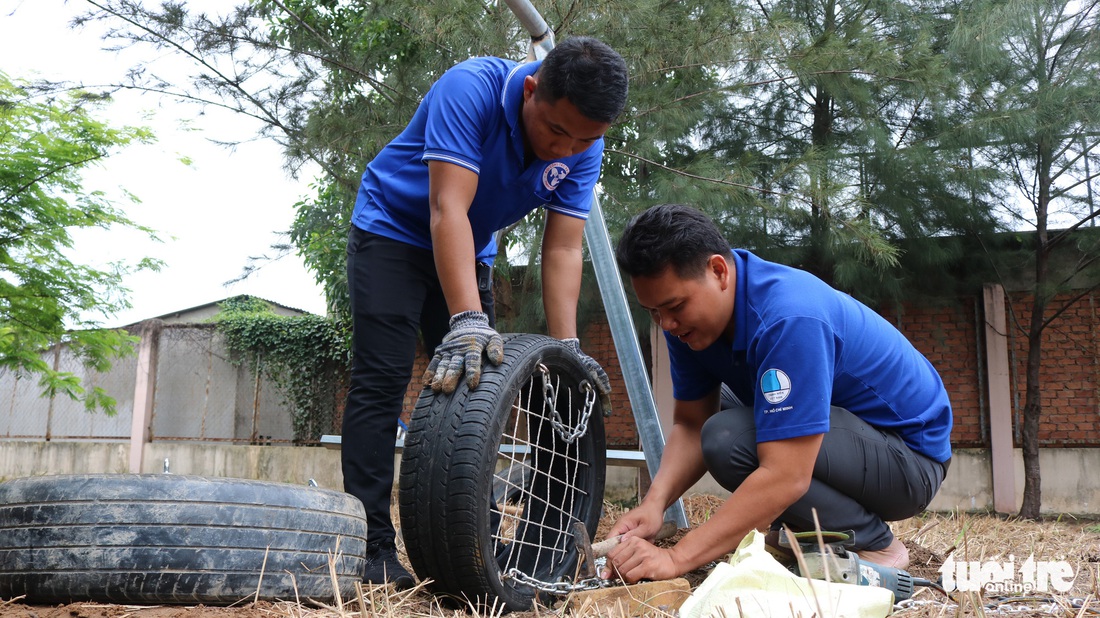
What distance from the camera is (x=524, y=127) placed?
7.41 feet

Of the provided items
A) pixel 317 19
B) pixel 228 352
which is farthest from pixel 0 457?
pixel 317 19

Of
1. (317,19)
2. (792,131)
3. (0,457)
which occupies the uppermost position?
(317,19)

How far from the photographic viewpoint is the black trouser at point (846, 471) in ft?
7.14

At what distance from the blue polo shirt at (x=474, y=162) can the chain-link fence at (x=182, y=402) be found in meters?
7.99

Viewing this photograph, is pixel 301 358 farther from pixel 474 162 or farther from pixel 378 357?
pixel 474 162

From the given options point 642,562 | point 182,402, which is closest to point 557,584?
point 642,562

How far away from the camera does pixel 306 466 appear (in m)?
9.70

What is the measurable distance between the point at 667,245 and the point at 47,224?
8.02m

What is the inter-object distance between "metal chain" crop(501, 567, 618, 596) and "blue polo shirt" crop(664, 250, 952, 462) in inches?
21.1

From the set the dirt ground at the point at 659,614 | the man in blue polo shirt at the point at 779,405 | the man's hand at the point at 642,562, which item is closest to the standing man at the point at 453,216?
the dirt ground at the point at 659,614

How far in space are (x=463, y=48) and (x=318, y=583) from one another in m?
3.94

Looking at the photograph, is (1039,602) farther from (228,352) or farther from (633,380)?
(228,352)

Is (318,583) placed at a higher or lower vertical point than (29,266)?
lower

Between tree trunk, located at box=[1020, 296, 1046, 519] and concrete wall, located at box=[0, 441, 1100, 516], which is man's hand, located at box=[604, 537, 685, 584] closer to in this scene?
concrete wall, located at box=[0, 441, 1100, 516]
